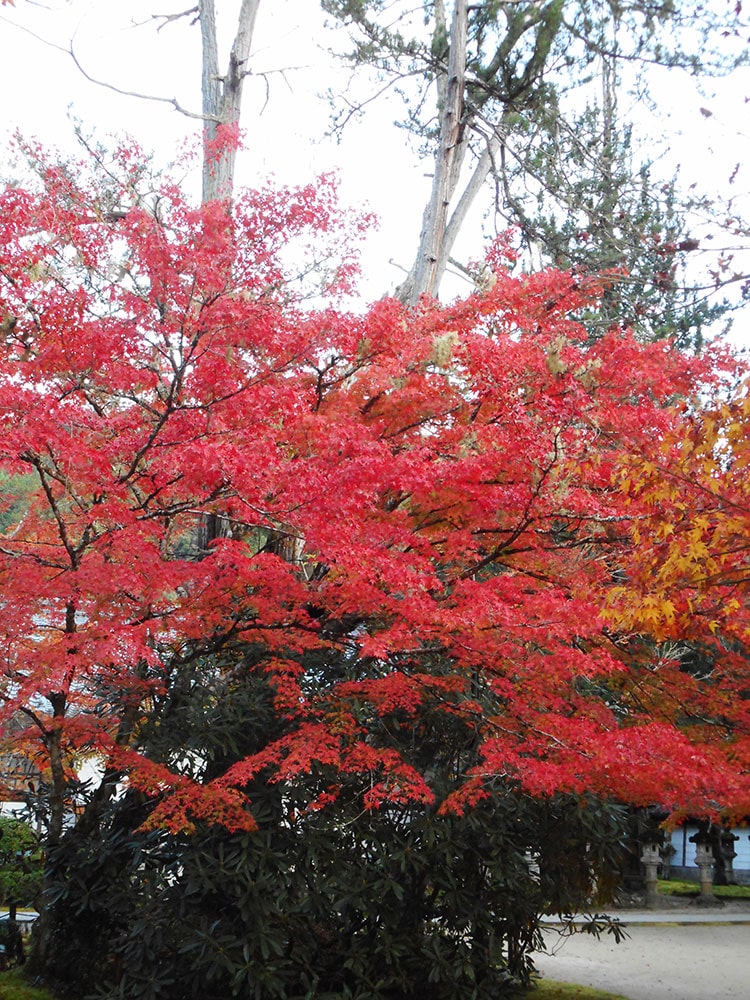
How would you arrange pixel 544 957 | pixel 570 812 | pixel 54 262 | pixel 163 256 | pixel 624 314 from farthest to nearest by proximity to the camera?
pixel 624 314
pixel 544 957
pixel 570 812
pixel 54 262
pixel 163 256

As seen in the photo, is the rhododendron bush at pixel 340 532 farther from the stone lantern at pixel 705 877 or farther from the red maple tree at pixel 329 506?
the stone lantern at pixel 705 877

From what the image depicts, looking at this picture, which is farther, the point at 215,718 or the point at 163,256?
the point at 215,718

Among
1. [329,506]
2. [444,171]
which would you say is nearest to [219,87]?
[444,171]

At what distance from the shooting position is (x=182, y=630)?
26.2 ft

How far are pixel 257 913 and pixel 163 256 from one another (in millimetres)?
5289

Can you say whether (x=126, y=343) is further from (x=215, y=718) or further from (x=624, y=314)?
(x=624, y=314)

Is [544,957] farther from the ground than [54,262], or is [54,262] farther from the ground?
[54,262]

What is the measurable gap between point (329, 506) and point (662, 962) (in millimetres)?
8744

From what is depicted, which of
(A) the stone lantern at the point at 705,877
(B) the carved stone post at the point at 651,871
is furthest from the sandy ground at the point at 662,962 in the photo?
(A) the stone lantern at the point at 705,877

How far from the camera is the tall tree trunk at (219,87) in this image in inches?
428

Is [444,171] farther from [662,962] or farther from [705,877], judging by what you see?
[705,877]

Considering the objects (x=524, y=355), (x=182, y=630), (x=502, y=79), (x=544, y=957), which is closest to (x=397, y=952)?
(x=182, y=630)

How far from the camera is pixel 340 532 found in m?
6.54

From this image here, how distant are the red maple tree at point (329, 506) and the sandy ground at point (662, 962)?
3555mm
